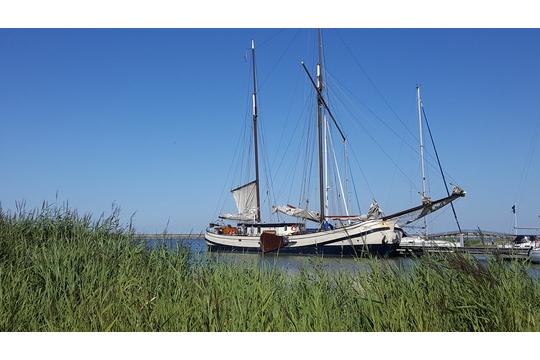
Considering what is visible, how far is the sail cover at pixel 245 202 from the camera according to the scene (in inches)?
1887

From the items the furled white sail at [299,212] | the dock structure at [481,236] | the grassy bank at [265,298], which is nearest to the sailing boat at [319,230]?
the furled white sail at [299,212]

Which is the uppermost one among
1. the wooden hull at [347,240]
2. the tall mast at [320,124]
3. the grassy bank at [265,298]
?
the tall mast at [320,124]

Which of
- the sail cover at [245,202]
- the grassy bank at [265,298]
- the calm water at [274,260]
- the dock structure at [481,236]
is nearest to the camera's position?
the grassy bank at [265,298]

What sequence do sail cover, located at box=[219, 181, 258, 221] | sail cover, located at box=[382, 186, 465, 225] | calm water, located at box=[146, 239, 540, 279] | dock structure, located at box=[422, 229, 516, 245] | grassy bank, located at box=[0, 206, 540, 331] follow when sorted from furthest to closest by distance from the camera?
sail cover, located at box=[219, 181, 258, 221]
sail cover, located at box=[382, 186, 465, 225]
calm water, located at box=[146, 239, 540, 279]
dock structure, located at box=[422, 229, 516, 245]
grassy bank, located at box=[0, 206, 540, 331]

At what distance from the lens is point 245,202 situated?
4928 centimetres

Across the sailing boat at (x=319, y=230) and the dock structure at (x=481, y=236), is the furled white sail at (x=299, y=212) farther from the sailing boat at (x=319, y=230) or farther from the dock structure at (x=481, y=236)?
the dock structure at (x=481, y=236)

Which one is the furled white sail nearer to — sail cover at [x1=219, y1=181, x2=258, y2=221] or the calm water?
sail cover at [x1=219, y1=181, x2=258, y2=221]

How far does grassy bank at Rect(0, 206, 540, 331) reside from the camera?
541 centimetres

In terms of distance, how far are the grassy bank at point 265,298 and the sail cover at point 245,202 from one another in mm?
39492

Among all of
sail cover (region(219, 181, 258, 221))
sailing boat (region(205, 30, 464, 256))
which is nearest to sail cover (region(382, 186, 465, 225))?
sailing boat (region(205, 30, 464, 256))

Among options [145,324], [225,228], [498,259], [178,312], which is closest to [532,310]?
[498,259]

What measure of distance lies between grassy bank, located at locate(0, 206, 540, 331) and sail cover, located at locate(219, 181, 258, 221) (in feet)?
130

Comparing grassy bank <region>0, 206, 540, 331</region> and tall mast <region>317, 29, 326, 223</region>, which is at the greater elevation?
tall mast <region>317, 29, 326, 223</region>

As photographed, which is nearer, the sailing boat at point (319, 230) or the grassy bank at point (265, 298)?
the grassy bank at point (265, 298)
